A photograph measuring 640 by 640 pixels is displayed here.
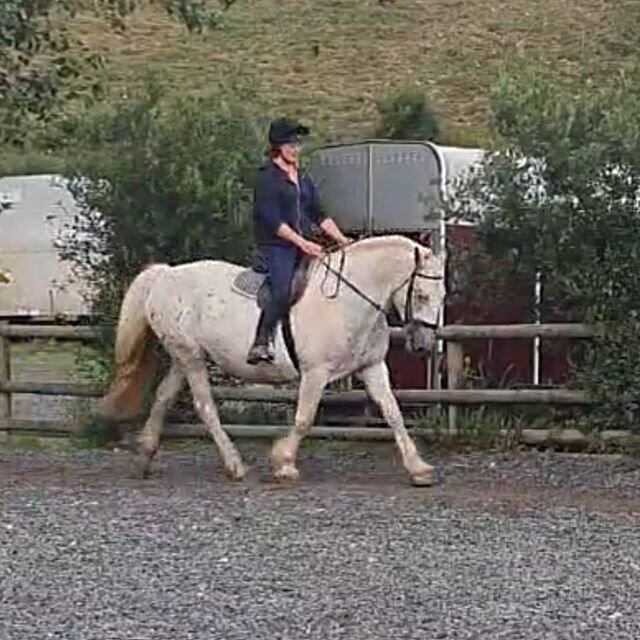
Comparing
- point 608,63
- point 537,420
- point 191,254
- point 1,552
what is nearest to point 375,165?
point 191,254

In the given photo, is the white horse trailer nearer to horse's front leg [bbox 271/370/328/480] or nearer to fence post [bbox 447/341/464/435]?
fence post [bbox 447/341/464/435]

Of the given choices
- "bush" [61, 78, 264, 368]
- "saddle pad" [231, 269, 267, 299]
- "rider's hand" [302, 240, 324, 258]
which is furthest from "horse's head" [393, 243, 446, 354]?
"bush" [61, 78, 264, 368]

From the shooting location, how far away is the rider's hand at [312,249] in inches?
449

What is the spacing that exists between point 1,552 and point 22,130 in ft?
20.2

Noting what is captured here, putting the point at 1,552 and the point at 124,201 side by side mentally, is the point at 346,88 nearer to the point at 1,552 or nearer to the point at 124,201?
the point at 124,201

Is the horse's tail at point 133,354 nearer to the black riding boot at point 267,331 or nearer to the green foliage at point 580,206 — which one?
the black riding boot at point 267,331

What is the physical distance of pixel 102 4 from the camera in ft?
45.9

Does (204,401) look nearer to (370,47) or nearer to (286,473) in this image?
(286,473)

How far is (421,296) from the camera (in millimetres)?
11328

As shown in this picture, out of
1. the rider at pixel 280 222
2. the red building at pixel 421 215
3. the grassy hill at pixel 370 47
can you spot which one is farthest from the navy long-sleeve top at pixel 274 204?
the grassy hill at pixel 370 47

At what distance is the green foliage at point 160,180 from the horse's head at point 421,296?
10.4 ft

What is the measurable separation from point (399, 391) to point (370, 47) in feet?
101

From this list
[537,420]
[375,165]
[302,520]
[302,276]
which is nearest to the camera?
[302,520]

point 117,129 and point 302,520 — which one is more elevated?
point 117,129
